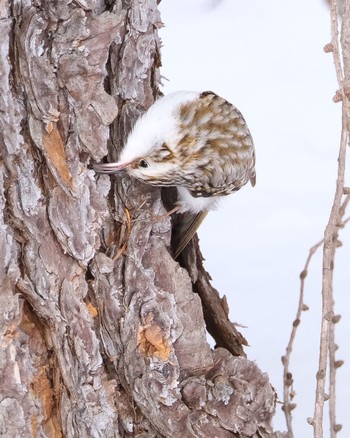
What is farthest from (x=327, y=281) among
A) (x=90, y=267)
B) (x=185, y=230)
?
(x=90, y=267)

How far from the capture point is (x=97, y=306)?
135 cm

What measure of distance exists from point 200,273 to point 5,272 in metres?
0.36

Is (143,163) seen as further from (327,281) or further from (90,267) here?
(327,281)

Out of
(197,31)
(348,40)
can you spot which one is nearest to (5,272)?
(348,40)

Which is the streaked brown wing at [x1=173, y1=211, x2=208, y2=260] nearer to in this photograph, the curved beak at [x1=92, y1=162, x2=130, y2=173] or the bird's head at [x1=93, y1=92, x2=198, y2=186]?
the bird's head at [x1=93, y1=92, x2=198, y2=186]

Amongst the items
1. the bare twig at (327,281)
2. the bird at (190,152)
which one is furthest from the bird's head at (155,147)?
the bare twig at (327,281)

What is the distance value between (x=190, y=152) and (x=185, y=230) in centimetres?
13

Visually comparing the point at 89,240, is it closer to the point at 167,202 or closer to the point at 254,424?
the point at 167,202

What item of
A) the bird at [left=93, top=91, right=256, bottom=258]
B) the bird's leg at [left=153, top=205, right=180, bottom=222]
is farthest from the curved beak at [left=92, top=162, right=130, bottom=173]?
the bird's leg at [left=153, top=205, right=180, bottom=222]

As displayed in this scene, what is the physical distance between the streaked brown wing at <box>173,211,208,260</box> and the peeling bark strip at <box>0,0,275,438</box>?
0.06m

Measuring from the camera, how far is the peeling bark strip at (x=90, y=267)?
124 cm

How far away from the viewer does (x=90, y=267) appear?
1.33 meters

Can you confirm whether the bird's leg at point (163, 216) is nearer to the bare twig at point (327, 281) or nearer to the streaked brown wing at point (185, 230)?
the streaked brown wing at point (185, 230)

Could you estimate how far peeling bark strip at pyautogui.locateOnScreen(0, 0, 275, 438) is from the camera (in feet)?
4.07
